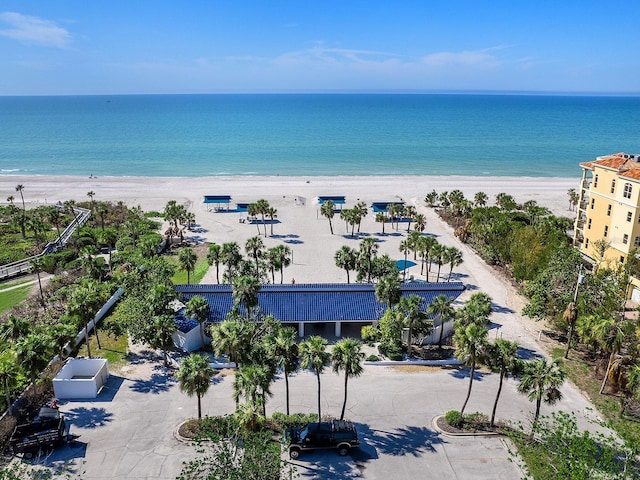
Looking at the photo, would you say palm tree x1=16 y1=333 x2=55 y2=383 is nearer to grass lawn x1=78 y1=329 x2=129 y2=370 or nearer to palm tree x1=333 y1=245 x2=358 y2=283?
grass lawn x1=78 y1=329 x2=129 y2=370

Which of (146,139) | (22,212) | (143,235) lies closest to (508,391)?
(143,235)

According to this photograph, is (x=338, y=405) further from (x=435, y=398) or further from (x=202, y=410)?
(x=202, y=410)

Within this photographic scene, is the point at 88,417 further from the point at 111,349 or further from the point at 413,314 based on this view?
the point at 413,314

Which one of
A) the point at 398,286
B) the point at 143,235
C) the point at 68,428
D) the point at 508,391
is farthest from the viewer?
the point at 143,235

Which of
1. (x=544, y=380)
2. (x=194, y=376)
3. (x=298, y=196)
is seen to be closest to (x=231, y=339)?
(x=194, y=376)

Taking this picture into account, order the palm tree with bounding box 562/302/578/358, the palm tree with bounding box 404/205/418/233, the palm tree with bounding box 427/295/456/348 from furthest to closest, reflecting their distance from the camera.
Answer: the palm tree with bounding box 404/205/418/233 → the palm tree with bounding box 562/302/578/358 → the palm tree with bounding box 427/295/456/348

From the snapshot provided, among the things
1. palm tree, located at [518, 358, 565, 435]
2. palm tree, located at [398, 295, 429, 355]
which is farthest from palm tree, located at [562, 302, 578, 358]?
palm tree, located at [518, 358, 565, 435]
